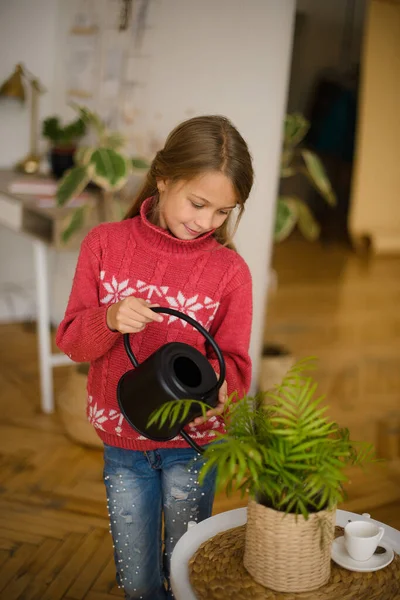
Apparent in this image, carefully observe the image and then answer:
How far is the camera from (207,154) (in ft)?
4.51

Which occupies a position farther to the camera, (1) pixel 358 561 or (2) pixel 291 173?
(2) pixel 291 173

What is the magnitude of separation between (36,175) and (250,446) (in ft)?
8.91

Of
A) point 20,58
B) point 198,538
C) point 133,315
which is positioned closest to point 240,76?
point 20,58

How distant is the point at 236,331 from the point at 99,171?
1253 millimetres

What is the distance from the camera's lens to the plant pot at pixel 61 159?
3.40 m

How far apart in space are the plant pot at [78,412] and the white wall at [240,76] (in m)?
0.65

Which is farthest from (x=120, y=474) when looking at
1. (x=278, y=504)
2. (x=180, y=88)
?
(x=180, y=88)

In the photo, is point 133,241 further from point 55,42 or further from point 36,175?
point 55,42

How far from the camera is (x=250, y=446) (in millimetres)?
1086

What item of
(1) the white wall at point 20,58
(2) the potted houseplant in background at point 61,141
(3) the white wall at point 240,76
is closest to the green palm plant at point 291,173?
(3) the white wall at point 240,76

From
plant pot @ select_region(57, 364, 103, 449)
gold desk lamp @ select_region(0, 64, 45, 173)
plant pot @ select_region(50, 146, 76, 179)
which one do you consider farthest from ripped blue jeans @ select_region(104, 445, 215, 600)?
gold desk lamp @ select_region(0, 64, 45, 173)

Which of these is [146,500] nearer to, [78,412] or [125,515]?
[125,515]

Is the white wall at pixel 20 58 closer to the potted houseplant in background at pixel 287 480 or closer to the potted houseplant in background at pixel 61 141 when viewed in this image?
the potted houseplant in background at pixel 61 141

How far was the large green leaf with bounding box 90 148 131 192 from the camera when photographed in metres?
2.55
